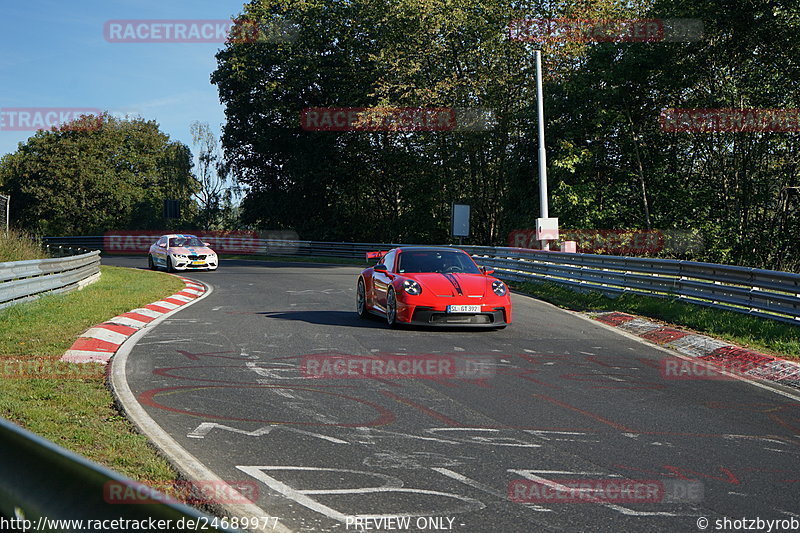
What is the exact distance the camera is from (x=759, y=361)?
9.73 metres

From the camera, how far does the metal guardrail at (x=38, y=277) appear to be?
42.8ft

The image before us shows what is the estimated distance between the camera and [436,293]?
39.4 ft

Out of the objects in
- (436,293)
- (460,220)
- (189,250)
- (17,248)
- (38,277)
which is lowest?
(436,293)

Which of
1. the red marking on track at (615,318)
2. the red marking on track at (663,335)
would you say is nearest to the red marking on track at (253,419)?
the red marking on track at (663,335)

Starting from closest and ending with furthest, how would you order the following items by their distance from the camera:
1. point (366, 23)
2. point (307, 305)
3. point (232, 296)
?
point (307, 305)
point (232, 296)
point (366, 23)

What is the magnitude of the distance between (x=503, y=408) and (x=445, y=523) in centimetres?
293

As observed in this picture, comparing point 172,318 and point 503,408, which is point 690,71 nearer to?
point 172,318

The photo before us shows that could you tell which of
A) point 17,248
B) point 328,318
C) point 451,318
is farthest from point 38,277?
point 451,318

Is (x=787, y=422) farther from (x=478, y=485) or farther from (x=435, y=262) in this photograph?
(x=435, y=262)

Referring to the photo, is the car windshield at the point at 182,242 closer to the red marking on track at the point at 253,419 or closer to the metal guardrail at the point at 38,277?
the metal guardrail at the point at 38,277

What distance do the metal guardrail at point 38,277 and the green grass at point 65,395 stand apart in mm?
298

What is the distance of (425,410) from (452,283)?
18.6ft

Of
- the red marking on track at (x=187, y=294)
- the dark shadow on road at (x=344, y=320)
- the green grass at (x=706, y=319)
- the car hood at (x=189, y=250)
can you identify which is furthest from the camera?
the car hood at (x=189, y=250)

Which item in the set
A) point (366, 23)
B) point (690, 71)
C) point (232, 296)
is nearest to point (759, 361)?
point (232, 296)
